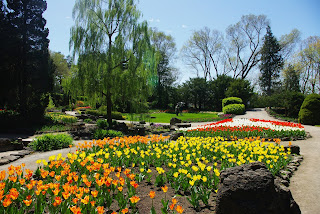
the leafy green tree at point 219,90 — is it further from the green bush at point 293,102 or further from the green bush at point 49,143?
the green bush at point 49,143

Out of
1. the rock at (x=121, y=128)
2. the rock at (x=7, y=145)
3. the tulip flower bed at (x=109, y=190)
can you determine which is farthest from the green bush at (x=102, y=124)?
the tulip flower bed at (x=109, y=190)

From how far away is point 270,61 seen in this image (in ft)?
141

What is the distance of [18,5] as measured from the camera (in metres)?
16.8

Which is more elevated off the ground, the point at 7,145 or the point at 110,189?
the point at 110,189

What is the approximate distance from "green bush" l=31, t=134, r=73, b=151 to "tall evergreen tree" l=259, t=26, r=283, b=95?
42.8 m

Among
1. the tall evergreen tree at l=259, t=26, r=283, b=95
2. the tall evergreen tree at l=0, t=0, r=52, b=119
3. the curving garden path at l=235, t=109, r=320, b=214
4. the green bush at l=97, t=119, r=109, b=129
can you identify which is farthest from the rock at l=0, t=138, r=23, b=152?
the tall evergreen tree at l=259, t=26, r=283, b=95

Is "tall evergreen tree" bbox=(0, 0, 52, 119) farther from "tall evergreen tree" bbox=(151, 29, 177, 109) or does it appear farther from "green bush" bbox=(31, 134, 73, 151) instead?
"tall evergreen tree" bbox=(151, 29, 177, 109)

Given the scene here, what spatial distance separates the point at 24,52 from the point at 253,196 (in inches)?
730

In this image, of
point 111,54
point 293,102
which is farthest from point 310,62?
point 111,54

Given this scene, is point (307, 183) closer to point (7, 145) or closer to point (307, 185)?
point (307, 185)

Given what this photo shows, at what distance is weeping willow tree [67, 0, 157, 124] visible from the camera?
13195mm

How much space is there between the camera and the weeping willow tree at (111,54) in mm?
13195

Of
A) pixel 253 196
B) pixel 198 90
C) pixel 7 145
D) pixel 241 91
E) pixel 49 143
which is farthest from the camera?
pixel 198 90

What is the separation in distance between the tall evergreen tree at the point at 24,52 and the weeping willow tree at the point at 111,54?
4.09 m
